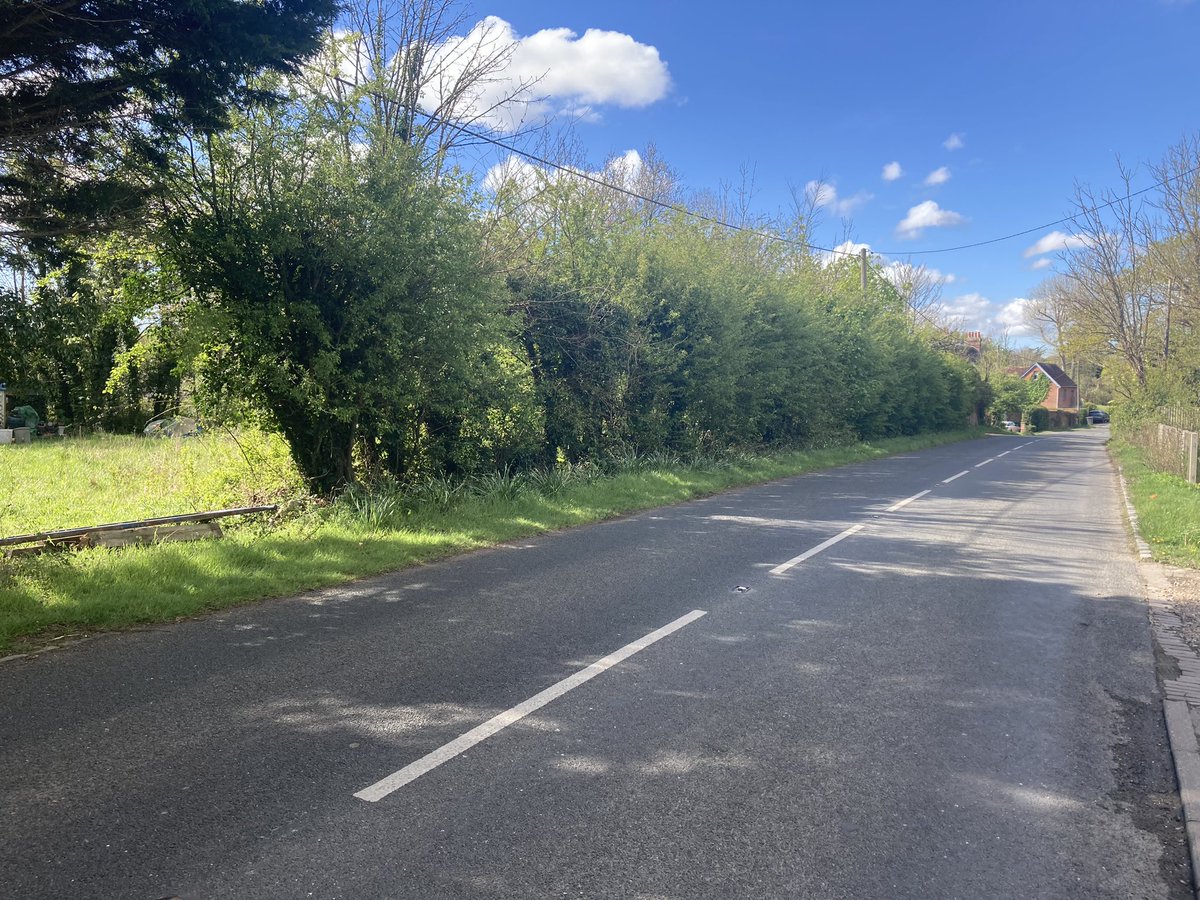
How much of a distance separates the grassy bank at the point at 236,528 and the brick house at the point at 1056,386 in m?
87.6

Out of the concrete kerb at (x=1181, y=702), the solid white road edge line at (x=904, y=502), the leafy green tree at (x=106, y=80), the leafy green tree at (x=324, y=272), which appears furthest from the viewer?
the solid white road edge line at (x=904, y=502)

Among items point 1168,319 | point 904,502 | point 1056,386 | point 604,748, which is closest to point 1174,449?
point 1168,319

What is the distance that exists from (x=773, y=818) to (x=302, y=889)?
197 cm

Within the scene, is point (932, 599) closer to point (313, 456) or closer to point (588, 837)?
point (588, 837)

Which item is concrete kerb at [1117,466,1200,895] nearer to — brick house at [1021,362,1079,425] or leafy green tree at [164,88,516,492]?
leafy green tree at [164,88,516,492]

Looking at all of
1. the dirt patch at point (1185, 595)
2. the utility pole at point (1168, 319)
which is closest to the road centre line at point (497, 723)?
the dirt patch at point (1185, 595)

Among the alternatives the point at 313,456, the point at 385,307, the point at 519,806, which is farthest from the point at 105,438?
the point at 519,806

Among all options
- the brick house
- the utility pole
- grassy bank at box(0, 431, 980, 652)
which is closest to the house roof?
the brick house

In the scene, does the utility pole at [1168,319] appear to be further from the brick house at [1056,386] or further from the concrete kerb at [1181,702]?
the brick house at [1056,386]

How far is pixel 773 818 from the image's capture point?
345 centimetres

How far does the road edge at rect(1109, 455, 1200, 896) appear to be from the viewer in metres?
3.54

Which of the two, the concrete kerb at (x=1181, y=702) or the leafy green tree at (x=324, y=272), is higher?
the leafy green tree at (x=324, y=272)

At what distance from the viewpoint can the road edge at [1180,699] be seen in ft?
11.6

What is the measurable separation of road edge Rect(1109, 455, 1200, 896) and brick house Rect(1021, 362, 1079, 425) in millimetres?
92799
